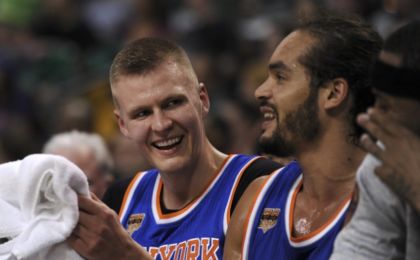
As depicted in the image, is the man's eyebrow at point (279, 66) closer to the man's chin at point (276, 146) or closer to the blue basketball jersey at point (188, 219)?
the man's chin at point (276, 146)

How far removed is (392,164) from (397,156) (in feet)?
0.08

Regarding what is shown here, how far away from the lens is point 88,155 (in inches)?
219

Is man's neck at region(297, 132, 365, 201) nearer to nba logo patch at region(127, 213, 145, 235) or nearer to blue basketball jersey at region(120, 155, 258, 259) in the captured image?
blue basketball jersey at region(120, 155, 258, 259)

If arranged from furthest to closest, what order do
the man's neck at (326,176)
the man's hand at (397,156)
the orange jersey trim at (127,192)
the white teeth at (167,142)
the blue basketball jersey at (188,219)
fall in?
the orange jersey trim at (127,192) → the white teeth at (167,142) → the blue basketball jersey at (188,219) → the man's neck at (326,176) → the man's hand at (397,156)

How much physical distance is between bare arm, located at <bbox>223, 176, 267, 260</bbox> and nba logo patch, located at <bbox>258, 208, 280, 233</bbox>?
0.07m

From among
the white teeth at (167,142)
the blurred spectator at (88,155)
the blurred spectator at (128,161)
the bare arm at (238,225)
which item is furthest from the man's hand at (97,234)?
the blurred spectator at (128,161)

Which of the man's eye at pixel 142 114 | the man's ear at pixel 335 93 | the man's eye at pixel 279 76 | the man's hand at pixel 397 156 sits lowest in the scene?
the man's hand at pixel 397 156

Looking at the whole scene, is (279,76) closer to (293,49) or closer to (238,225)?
(293,49)

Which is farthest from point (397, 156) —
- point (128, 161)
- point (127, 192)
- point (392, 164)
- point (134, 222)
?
point (128, 161)

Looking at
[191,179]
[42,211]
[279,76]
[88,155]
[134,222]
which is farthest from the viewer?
[88,155]

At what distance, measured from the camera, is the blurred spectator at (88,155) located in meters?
5.52

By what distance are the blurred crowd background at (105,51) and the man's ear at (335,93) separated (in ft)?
11.4

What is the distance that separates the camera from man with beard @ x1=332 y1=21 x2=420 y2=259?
2.55m

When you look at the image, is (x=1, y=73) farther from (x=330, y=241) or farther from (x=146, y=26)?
(x=330, y=241)
